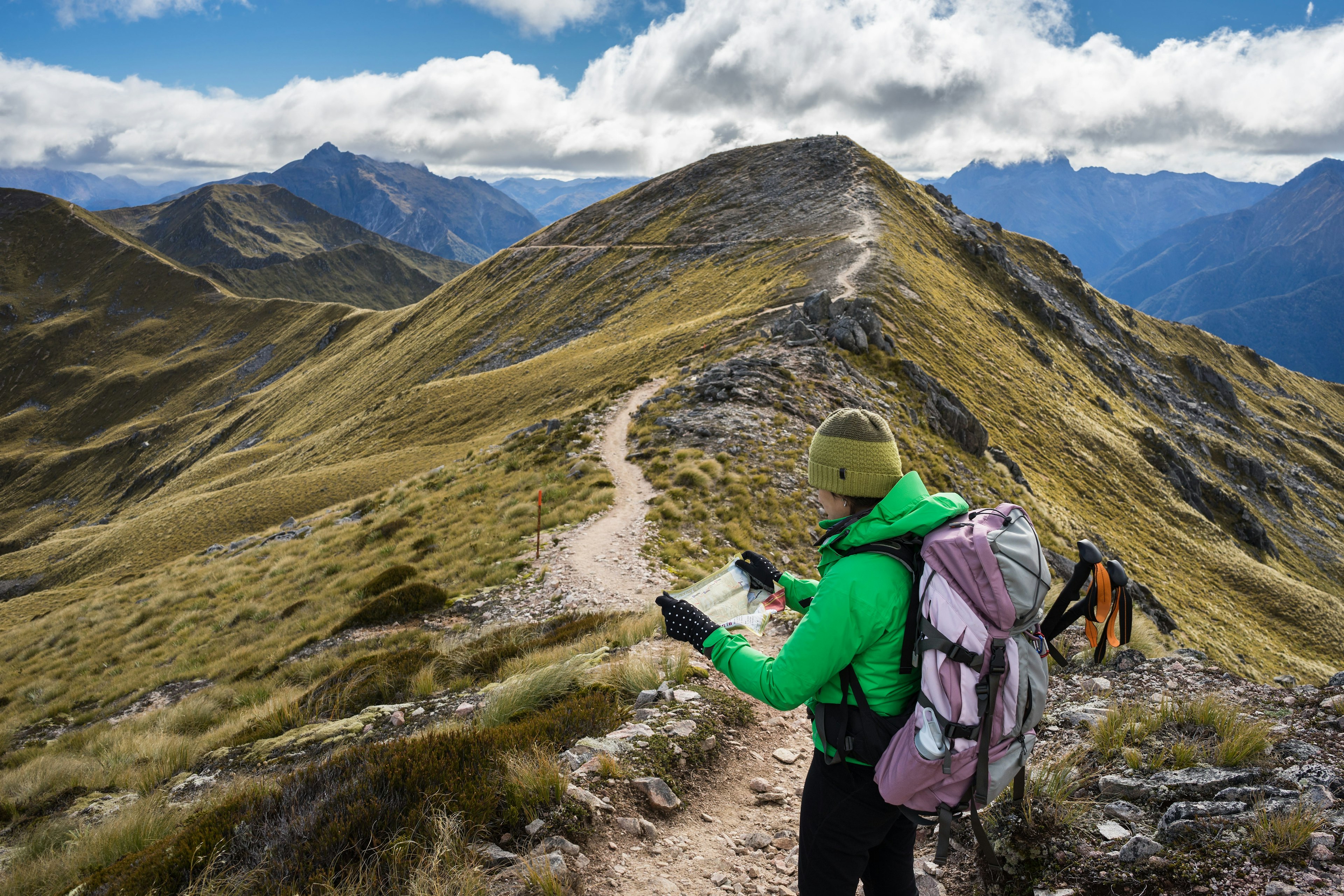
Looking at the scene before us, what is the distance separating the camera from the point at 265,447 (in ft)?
228

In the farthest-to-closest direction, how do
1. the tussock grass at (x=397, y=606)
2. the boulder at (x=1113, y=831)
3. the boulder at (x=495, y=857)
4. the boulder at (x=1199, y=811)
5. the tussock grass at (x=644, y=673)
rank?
1. the tussock grass at (x=397, y=606)
2. the tussock grass at (x=644, y=673)
3. the boulder at (x=495, y=857)
4. the boulder at (x=1113, y=831)
5. the boulder at (x=1199, y=811)

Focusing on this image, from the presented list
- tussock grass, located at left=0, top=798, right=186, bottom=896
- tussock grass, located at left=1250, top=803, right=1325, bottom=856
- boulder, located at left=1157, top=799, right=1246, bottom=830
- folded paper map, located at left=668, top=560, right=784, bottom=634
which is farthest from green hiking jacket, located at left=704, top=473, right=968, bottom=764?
tussock grass, located at left=0, top=798, right=186, bottom=896

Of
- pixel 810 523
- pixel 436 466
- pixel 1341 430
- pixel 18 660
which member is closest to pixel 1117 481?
pixel 810 523

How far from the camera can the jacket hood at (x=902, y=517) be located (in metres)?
3.18

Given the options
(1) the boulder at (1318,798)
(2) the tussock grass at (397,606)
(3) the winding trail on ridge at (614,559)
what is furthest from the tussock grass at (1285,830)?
(2) the tussock grass at (397,606)

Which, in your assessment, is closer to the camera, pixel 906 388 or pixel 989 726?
pixel 989 726

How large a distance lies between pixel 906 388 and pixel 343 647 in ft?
97.2

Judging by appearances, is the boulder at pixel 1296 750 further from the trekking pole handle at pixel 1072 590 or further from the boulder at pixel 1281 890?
the trekking pole handle at pixel 1072 590

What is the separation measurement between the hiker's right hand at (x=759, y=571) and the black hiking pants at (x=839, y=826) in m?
1.30

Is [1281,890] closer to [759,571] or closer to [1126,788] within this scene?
[1126,788]

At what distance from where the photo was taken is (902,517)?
3.23m

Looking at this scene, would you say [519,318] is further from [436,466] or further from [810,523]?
[810,523]

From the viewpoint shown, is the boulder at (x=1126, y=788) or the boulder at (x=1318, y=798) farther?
the boulder at (x=1126, y=788)

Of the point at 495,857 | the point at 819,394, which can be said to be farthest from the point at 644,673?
the point at 819,394
